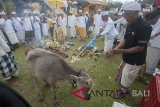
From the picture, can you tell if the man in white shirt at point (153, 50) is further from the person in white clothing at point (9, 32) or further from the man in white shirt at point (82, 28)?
the man in white shirt at point (82, 28)

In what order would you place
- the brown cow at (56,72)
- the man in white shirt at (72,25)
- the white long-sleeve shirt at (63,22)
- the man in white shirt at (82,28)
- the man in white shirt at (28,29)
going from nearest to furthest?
1. the brown cow at (56,72)
2. the man in white shirt at (28,29)
3. the man in white shirt at (82,28)
4. the white long-sleeve shirt at (63,22)
5. the man in white shirt at (72,25)

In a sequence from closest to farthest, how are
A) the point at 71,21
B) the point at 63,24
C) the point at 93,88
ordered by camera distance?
the point at 93,88 < the point at 63,24 < the point at 71,21

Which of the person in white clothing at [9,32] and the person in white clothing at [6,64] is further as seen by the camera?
the person in white clothing at [9,32]

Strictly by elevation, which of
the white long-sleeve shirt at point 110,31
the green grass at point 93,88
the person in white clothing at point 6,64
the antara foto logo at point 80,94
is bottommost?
the green grass at point 93,88

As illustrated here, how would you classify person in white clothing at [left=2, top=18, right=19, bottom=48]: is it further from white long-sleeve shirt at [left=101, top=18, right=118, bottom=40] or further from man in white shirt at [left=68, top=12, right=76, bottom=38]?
man in white shirt at [left=68, top=12, right=76, bottom=38]

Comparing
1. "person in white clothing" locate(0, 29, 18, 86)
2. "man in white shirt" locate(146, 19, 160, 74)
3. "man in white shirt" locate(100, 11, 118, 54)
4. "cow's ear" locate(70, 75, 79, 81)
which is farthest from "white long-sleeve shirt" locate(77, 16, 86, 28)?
"cow's ear" locate(70, 75, 79, 81)

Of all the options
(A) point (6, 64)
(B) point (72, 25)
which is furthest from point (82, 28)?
(A) point (6, 64)

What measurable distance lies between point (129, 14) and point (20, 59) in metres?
6.40

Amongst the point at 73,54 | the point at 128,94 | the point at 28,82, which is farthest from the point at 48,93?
the point at 73,54

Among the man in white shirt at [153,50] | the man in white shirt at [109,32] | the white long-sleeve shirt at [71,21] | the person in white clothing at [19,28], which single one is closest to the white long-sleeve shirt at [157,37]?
the man in white shirt at [153,50]

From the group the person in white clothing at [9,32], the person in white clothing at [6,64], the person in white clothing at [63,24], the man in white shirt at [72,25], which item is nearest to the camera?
the person in white clothing at [6,64]

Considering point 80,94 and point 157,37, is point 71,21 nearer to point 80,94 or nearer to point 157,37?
point 157,37

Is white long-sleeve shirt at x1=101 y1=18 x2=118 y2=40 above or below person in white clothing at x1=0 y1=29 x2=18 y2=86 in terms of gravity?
above

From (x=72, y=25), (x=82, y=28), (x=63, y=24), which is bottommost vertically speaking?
(x=82, y=28)
